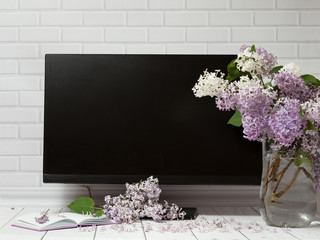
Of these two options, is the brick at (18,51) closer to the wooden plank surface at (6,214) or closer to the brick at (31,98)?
the brick at (31,98)

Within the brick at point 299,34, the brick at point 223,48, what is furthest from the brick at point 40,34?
the brick at point 299,34

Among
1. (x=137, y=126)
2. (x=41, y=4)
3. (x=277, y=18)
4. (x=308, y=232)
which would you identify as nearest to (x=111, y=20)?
(x=41, y=4)

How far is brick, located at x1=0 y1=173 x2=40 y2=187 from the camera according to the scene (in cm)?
229

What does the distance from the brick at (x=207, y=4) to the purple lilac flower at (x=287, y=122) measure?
36.4 inches

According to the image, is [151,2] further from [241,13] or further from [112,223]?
[112,223]

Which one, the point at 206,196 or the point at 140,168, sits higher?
the point at 140,168

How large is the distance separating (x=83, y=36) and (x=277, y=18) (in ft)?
3.07

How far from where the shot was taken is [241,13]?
2334 mm

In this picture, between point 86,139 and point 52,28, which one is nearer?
point 86,139

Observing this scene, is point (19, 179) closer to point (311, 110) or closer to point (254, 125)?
point (254, 125)

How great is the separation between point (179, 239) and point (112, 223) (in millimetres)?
335

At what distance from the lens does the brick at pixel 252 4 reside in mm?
2334

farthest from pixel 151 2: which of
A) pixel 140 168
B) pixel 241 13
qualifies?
pixel 140 168

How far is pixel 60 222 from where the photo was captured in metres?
1.77
